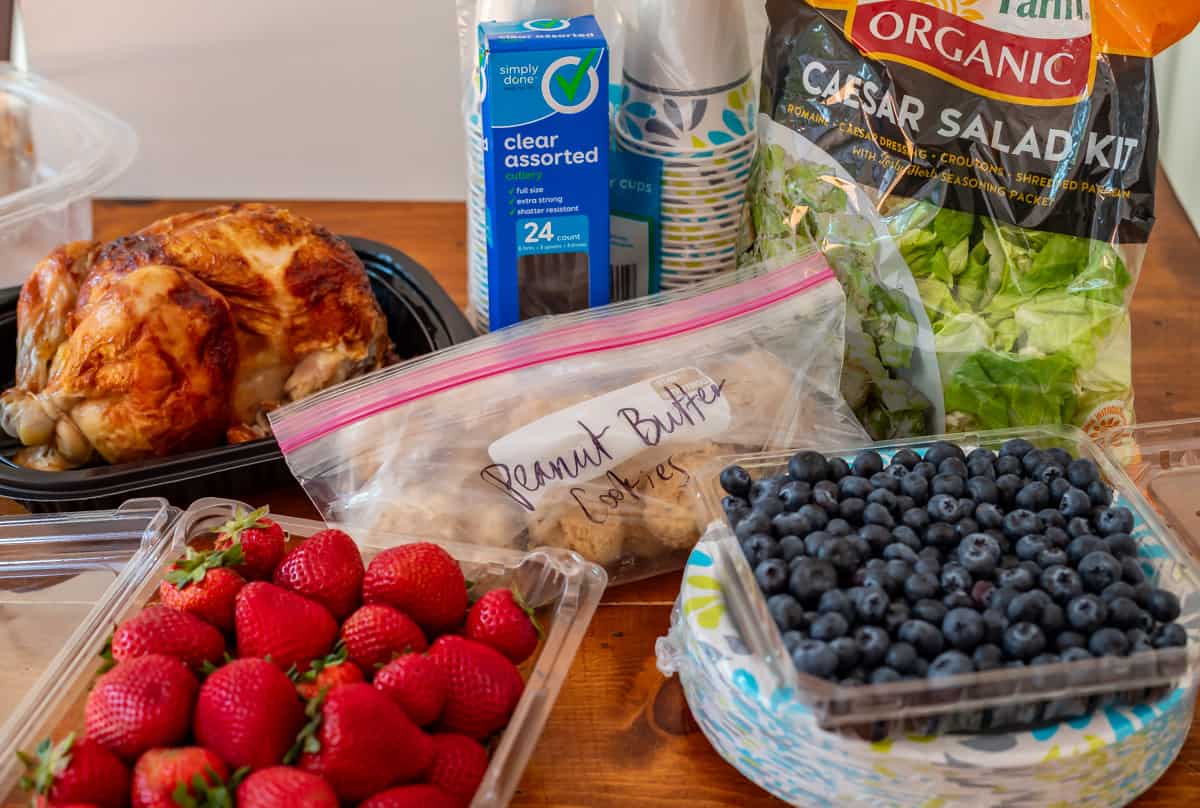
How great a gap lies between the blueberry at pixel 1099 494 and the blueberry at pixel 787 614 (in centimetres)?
23

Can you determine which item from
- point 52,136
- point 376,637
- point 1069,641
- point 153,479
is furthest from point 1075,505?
point 52,136

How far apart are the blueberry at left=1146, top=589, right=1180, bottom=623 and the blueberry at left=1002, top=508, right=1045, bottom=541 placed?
78mm

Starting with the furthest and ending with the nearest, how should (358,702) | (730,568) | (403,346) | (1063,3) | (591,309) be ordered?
(403,346) < (591,309) < (1063,3) < (730,568) < (358,702)

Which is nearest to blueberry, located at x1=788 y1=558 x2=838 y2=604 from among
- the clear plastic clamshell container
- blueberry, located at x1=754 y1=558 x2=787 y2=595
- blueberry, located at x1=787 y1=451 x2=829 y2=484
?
blueberry, located at x1=754 y1=558 x2=787 y2=595

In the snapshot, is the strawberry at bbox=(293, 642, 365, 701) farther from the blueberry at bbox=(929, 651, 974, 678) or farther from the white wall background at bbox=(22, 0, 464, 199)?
the white wall background at bbox=(22, 0, 464, 199)

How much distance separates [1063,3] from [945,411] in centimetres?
31

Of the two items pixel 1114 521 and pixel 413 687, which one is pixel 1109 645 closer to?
pixel 1114 521

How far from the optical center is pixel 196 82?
150 centimetres

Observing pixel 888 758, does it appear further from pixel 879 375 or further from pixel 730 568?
pixel 879 375

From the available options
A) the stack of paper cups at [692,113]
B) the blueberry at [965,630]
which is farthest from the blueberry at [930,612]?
the stack of paper cups at [692,113]

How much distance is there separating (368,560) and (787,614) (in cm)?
31

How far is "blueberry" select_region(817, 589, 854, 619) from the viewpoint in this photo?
26.5 inches

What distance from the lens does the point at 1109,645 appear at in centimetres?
66

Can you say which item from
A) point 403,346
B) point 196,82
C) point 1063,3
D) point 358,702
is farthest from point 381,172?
point 358,702
